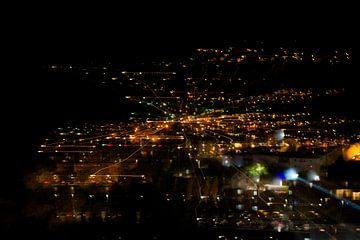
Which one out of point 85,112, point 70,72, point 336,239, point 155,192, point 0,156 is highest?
point 70,72

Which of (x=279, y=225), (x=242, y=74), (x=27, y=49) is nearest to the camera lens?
(x=279, y=225)

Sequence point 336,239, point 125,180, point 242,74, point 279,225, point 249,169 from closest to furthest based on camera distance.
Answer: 1. point 336,239
2. point 279,225
3. point 125,180
4. point 249,169
5. point 242,74

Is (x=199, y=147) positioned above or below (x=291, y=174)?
above

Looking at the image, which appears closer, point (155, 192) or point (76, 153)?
point (155, 192)

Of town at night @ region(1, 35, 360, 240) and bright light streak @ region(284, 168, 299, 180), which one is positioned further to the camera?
bright light streak @ region(284, 168, 299, 180)

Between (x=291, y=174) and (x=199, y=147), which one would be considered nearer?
(x=291, y=174)

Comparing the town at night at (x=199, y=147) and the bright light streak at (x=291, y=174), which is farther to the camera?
the bright light streak at (x=291, y=174)

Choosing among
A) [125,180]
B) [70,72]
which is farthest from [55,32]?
[125,180]

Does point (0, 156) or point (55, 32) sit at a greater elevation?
point (55, 32)

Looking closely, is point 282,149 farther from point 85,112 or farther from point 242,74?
point 85,112
